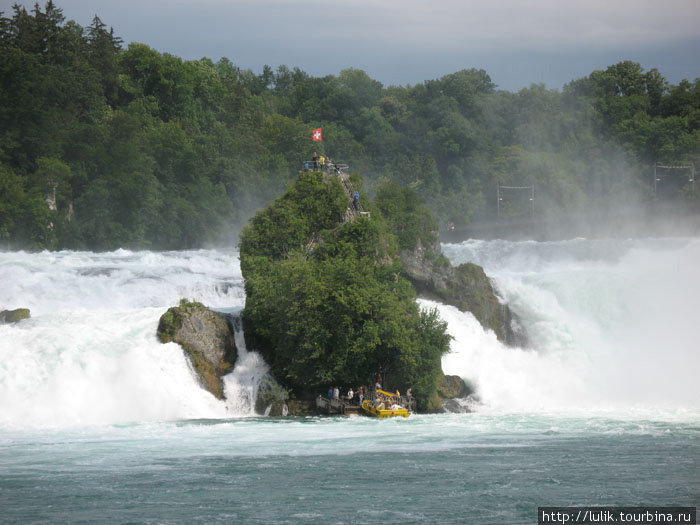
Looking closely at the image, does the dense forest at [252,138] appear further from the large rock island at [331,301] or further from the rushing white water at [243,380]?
the rushing white water at [243,380]

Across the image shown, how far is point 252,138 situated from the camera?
92.0 m

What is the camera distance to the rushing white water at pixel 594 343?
4078 cm

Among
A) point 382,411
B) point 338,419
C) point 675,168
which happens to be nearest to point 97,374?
point 338,419

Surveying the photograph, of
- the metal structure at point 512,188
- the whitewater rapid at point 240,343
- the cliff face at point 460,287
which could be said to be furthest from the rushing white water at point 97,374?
the metal structure at point 512,188

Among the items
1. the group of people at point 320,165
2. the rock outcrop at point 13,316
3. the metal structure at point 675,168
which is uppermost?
→ the metal structure at point 675,168

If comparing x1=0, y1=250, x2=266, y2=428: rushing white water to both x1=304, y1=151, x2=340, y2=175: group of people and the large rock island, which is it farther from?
x1=304, y1=151, x2=340, y2=175: group of people

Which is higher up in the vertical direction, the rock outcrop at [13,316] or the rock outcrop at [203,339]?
the rock outcrop at [13,316]

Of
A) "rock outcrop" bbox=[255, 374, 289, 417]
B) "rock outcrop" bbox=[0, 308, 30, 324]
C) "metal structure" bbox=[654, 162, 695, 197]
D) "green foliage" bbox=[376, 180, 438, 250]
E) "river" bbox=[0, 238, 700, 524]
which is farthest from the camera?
"metal structure" bbox=[654, 162, 695, 197]

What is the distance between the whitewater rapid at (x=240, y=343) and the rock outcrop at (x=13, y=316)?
57 centimetres

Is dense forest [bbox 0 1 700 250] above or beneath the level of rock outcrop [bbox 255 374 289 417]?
above

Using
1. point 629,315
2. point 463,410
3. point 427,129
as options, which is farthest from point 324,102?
point 463,410

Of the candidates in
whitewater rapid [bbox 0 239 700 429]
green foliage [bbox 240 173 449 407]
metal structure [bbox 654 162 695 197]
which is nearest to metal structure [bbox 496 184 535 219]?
metal structure [bbox 654 162 695 197]

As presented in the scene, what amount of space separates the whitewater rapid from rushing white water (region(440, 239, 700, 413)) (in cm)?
7

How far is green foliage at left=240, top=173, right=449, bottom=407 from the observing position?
35.1 m
